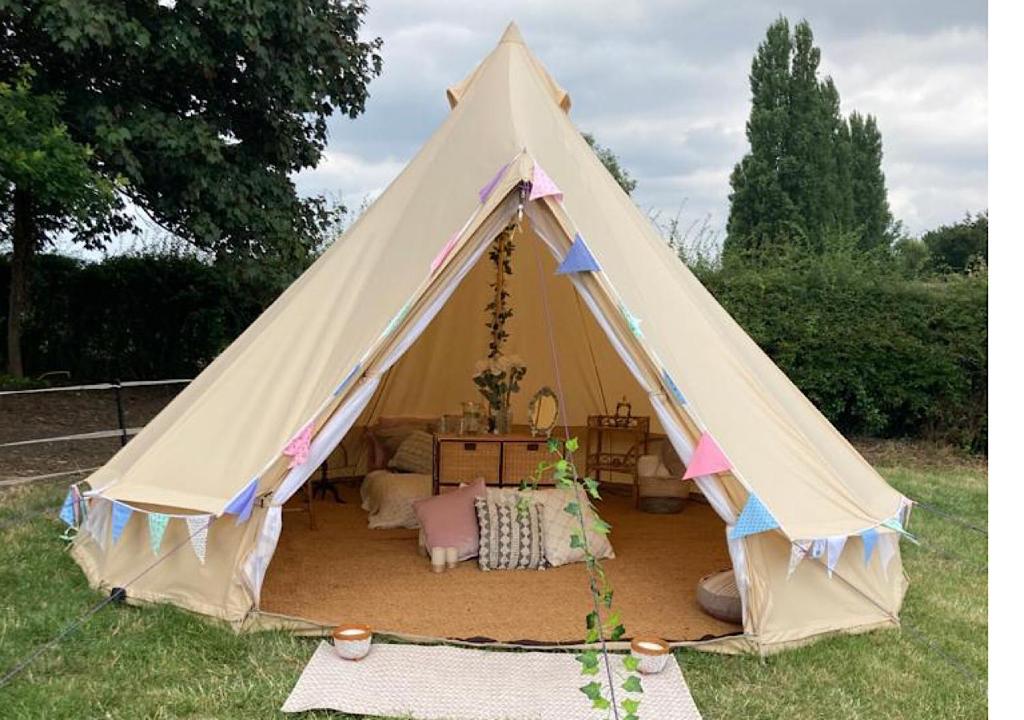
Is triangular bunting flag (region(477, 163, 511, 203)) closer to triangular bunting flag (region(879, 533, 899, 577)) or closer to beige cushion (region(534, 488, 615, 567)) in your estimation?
beige cushion (region(534, 488, 615, 567))

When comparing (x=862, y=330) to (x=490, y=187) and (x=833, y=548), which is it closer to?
(x=833, y=548)

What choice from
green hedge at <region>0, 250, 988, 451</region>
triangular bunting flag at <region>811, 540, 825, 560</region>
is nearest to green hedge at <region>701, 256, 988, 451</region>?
green hedge at <region>0, 250, 988, 451</region>

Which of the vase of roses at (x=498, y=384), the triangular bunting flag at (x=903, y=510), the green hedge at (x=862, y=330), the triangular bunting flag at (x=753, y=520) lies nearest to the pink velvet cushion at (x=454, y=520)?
the vase of roses at (x=498, y=384)

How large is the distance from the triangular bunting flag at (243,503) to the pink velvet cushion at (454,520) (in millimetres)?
1235

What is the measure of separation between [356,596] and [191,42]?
446 centimetres

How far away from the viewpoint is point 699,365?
3.55 m

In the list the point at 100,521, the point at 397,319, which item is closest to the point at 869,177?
the point at 397,319

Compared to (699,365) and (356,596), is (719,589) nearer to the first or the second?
(699,365)

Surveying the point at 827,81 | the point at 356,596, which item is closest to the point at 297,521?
the point at 356,596

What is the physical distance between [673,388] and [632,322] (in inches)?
11.2

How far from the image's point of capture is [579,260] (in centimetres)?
340

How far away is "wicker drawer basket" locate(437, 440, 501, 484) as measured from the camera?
16.2 feet

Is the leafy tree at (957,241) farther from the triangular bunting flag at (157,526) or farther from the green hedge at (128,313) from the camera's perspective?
the triangular bunting flag at (157,526)

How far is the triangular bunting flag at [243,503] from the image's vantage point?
313 cm
